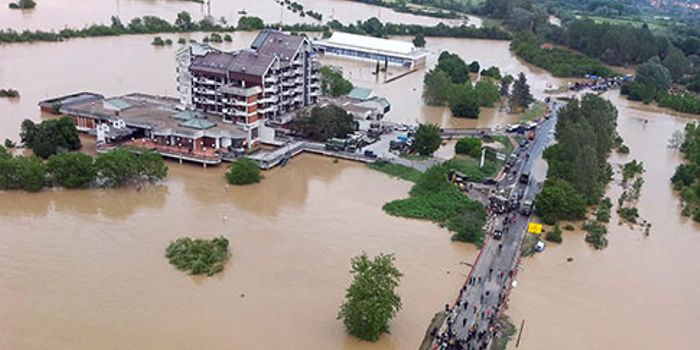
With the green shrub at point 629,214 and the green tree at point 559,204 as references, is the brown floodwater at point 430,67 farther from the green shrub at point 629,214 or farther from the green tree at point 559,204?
the green tree at point 559,204

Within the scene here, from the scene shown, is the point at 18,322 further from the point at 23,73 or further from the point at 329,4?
the point at 329,4

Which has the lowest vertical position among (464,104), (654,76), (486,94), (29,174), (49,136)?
(29,174)

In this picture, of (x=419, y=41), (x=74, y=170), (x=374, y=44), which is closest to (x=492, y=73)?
(x=374, y=44)

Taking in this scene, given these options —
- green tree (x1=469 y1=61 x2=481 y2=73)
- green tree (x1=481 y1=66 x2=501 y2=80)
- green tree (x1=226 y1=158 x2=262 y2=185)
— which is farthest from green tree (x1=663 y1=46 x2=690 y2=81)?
green tree (x1=226 y1=158 x2=262 y2=185)

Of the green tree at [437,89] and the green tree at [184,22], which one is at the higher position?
the green tree at [184,22]

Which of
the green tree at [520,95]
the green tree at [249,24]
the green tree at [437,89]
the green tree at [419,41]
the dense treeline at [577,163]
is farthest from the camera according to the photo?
the green tree at [249,24]

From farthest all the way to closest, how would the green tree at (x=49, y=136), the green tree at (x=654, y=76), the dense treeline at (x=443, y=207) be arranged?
the green tree at (x=654, y=76) < the green tree at (x=49, y=136) < the dense treeline at (x=443, y=207)

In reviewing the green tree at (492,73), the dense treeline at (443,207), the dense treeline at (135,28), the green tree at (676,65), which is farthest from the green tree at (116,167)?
the green tree at (676,65)

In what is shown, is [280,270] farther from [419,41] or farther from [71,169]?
[419,41]

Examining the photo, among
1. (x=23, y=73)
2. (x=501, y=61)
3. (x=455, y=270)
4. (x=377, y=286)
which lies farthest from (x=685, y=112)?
(x=23, y=73)
